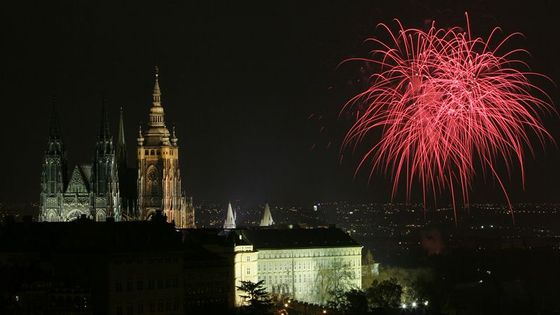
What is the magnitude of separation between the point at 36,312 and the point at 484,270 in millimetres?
99283

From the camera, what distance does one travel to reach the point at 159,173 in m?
143

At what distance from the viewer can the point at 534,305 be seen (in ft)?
428

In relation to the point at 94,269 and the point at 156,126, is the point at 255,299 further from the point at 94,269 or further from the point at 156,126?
the point at 156,126

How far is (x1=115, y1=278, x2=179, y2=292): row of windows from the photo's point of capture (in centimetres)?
8112

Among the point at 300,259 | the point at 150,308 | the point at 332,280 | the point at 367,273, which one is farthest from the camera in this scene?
the point at 367,273

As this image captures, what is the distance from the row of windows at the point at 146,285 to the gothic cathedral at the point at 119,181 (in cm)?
4642

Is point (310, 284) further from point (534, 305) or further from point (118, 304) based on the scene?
point (118, 304)

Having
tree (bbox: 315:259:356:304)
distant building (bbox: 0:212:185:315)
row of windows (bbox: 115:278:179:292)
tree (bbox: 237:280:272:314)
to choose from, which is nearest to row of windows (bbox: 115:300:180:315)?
distant building (bbox: 0:212:185:315)

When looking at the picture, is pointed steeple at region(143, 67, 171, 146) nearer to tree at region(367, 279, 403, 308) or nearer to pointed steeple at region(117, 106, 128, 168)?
pointed steeple at region(117, 106, 128, 168)

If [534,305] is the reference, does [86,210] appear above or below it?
above

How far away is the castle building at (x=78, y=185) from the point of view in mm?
134000

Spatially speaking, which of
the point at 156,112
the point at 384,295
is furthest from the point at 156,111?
the point at 384,295

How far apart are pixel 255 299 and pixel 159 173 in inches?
1961

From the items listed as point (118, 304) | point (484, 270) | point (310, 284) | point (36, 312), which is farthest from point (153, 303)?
point (484, 270)
